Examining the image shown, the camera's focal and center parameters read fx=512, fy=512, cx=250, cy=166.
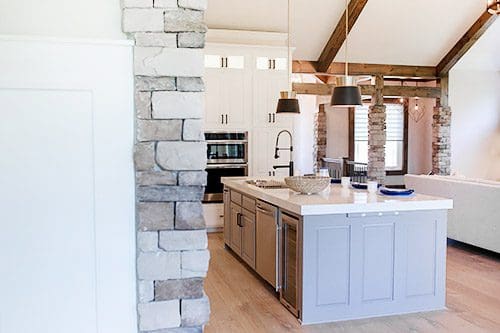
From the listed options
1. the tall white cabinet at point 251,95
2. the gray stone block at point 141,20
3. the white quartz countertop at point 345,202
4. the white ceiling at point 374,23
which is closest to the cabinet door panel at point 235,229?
the white quartz countertop at point 345,202

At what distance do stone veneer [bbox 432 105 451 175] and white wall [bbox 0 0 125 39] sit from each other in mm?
9475

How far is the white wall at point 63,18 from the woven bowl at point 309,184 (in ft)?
9.37

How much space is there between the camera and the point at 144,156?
181cm

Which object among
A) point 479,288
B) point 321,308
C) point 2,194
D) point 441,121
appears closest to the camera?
point 2,194

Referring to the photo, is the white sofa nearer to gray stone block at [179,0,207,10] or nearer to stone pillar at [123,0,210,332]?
stone pillar at [123,0,210,332]

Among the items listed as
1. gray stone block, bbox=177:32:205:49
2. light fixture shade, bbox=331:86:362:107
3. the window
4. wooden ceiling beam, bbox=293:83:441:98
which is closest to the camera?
gray stone block, bbox=177:32:205:49

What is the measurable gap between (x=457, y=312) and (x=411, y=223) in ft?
2.68

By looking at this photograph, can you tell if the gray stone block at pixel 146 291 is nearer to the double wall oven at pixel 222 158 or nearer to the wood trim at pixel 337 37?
the double wall oven at pixel 222 158

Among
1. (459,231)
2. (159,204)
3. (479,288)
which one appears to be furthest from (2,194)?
(459,231)

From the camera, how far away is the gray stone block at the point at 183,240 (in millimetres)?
1860

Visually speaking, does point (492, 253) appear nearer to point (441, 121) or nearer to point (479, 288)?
point (479, 288)

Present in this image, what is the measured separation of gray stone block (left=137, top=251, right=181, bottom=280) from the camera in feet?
6.07

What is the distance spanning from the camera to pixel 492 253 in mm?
6164

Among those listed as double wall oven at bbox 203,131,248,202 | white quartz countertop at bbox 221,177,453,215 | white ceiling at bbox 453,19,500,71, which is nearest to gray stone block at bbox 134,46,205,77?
white quartz countertop at bbox 221,177,453,215
